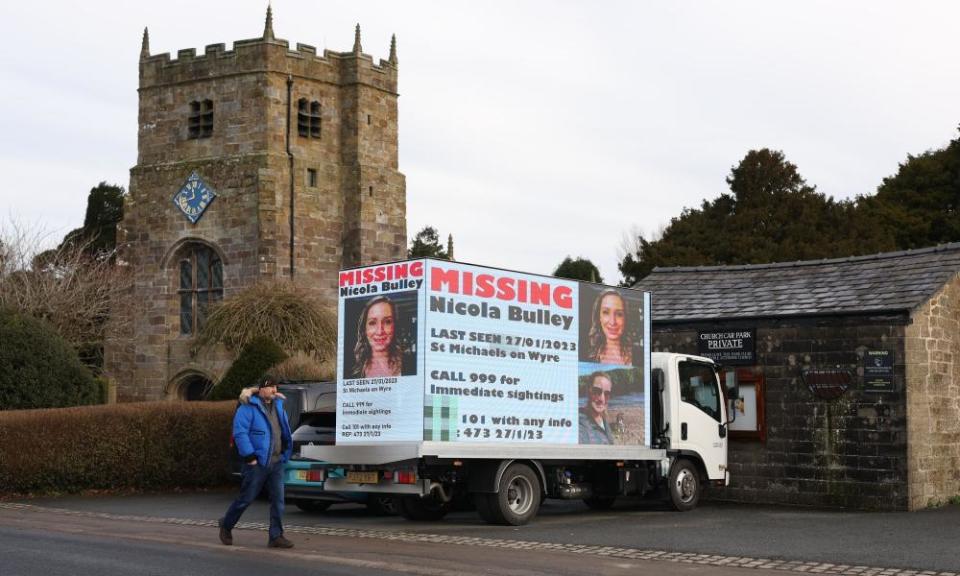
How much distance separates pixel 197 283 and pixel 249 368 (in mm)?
15648

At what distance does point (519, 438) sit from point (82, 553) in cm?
549

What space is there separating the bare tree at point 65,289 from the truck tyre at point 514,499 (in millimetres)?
26671

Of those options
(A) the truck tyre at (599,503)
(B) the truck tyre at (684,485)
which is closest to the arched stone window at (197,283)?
(A) the truck tyre at (599,503)

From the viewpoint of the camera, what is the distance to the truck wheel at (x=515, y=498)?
15273mm

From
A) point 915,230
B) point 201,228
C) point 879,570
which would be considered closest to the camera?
point 879,570

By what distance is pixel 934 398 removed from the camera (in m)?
18.6

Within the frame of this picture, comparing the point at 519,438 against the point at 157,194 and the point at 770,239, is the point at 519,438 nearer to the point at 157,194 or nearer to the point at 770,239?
the point at 157,194

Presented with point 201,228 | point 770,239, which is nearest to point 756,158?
point 770,239

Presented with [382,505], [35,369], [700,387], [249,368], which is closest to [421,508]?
[382,505]

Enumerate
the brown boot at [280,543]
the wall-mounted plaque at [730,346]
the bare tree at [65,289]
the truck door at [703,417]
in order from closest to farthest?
the brown boot at [280,543]
the truck door at [703,417]
the wall-mounted plaque at [730,346]
the bare tree at [65,289]

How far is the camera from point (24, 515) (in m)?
17.3

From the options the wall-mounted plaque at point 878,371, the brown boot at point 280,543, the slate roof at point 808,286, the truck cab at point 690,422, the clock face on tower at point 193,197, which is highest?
the clock face on tower at point 193,197

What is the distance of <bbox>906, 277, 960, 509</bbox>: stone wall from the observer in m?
18.1

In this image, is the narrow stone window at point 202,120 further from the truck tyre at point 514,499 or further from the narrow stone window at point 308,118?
the truck tyre at point 514,499
